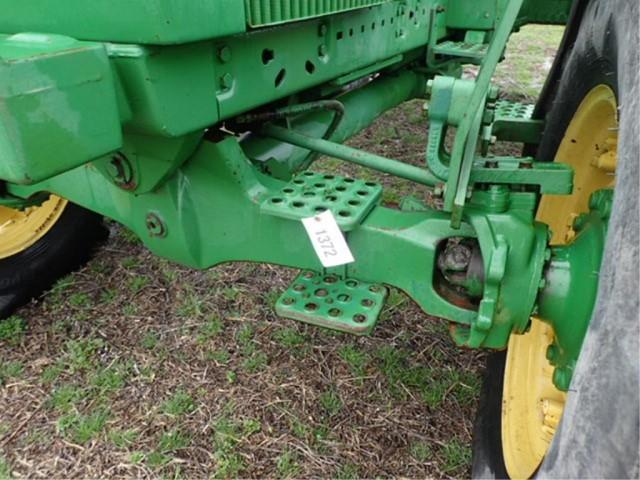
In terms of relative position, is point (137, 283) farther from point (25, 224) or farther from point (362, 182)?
point (362, 182)

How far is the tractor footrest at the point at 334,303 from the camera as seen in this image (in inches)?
47.5

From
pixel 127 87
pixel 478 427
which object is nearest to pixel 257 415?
pixel 478 427

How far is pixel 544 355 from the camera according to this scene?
60.3 inches

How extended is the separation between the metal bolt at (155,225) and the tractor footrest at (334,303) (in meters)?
0.38

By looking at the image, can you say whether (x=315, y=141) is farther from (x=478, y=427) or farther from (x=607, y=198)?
(x=478, y=427)

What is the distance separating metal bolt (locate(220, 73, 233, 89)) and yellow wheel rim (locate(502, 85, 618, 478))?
0.84 m

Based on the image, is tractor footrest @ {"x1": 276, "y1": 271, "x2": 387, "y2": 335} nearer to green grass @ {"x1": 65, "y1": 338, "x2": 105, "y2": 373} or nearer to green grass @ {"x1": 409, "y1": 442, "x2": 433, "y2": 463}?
green grass @ {"x1": 409, "y1": 442, "x2": 433, "y2": 463}

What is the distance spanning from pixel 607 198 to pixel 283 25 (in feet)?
2.72

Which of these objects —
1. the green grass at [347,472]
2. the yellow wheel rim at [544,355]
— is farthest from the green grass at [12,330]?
the yellow wheel rim at [544,355]

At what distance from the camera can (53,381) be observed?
196 centimetres

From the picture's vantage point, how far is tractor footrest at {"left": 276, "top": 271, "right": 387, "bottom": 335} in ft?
3.96

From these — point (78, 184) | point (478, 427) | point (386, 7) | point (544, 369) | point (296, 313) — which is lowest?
point (478, 427)

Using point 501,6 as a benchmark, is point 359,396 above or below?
below

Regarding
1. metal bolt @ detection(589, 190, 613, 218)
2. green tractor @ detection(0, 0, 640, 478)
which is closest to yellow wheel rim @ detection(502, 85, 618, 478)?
green tractor @ detection(0, 0, 640, 478)
